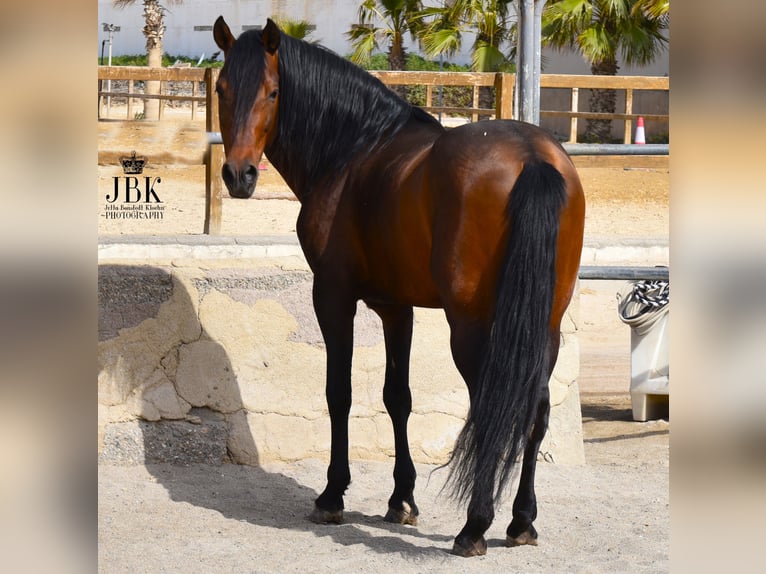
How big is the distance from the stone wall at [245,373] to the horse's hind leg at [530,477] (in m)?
1.18

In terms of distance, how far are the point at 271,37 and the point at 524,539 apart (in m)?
1.98

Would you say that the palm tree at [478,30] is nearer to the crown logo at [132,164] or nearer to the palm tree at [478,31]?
the palm tree at [478,31]

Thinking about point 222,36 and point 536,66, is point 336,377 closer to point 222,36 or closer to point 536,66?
point 222,36

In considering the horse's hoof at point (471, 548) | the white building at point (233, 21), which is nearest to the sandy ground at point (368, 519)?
the horse's hoof at point (471, 548)

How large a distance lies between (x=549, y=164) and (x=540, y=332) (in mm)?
519

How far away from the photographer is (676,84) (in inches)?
28.5

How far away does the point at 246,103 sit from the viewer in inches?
131

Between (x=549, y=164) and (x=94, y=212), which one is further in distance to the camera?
(x=549, y=164)

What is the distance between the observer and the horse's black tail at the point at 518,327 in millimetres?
2838

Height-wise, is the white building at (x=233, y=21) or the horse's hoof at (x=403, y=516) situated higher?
the white building at (x=233, y=21)

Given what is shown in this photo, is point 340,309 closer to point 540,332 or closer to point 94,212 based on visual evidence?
point 540,332

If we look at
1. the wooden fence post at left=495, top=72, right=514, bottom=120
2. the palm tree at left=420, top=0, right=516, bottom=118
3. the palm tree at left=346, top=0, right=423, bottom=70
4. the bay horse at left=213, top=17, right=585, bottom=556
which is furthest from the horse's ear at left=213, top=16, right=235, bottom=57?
the palm tree at left=346, top=0, right=423, bottom=70

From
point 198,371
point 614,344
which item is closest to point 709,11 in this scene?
point 198,371

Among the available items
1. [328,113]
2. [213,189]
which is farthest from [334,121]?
[213,189]
